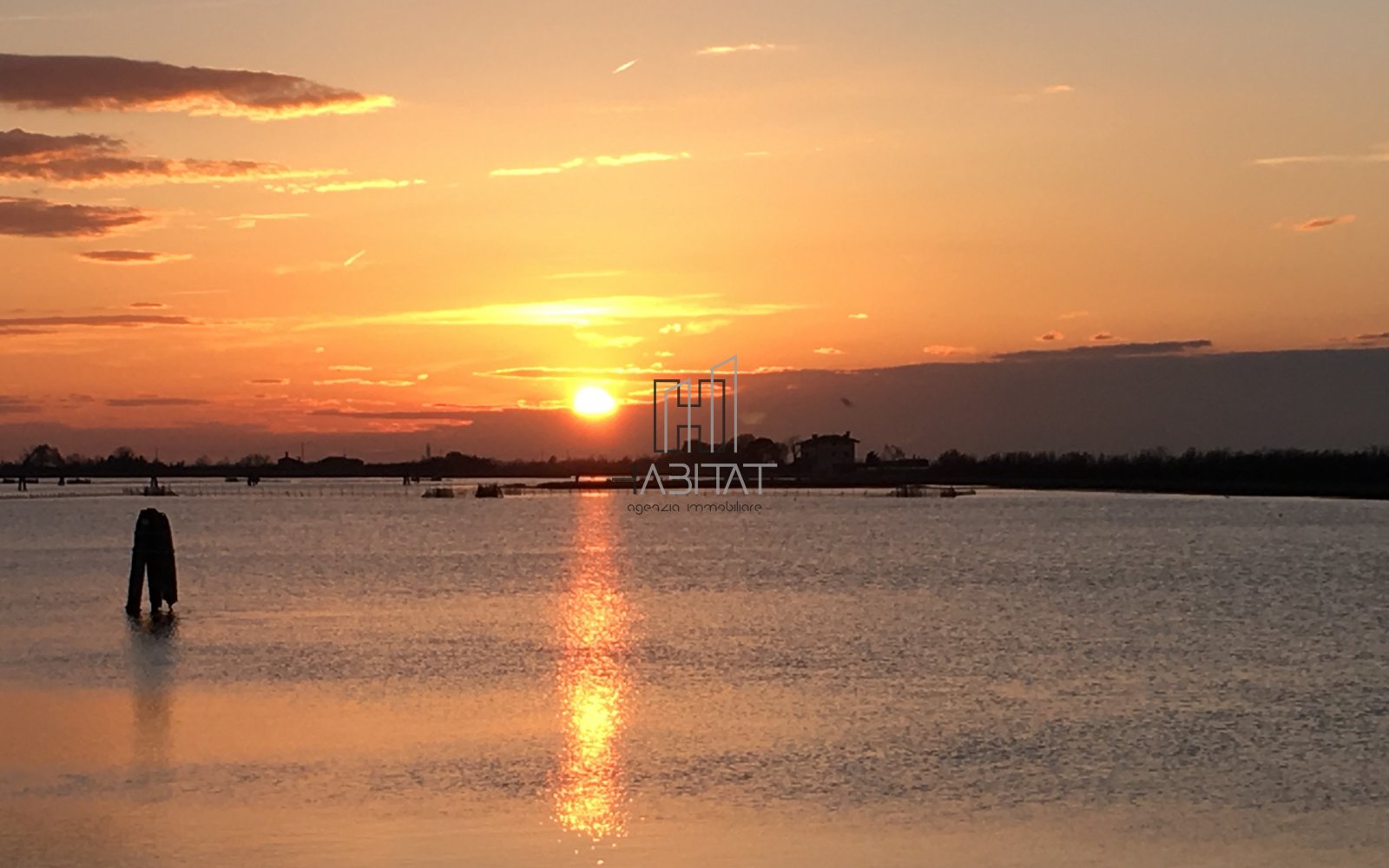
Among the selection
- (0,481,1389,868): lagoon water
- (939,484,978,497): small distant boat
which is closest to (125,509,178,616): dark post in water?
(0,481,1389,868): lagoon water

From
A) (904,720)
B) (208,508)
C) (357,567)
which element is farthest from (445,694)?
(208,508)

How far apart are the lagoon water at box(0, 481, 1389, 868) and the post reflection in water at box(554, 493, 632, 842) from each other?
3.2 inches

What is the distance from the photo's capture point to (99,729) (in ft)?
62.5

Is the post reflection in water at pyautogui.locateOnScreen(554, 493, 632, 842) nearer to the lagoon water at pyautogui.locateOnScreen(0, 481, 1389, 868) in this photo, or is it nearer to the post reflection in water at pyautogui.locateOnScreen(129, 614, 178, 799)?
the lagoon water at pyautogui.locateOnScreen(0, 481, 1389, 868)

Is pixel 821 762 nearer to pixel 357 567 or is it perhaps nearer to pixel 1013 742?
pixel 1013 742

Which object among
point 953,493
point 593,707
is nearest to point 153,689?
point 593,707

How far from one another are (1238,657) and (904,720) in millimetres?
10094

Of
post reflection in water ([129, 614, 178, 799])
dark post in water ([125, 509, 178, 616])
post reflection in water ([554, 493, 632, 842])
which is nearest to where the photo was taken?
post reflection in water ([554, 493, 632, 842])

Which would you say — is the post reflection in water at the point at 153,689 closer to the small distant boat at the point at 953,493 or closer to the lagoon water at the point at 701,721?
the lagoon water at the point at 701,721

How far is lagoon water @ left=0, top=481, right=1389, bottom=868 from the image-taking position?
13.2m

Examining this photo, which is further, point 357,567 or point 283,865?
→ point 357,567

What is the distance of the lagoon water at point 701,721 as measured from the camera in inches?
522

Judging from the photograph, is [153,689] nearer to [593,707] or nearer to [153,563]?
[593,707]

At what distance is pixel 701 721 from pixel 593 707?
2157 millimetres
